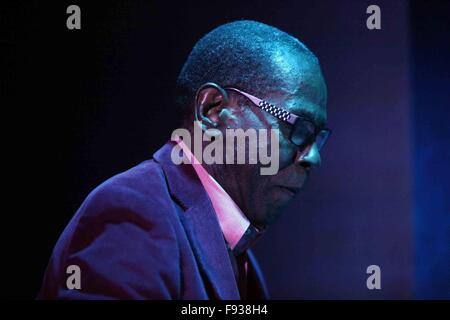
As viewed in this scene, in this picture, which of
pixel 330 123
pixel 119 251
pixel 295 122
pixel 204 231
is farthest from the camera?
pixel 330 123

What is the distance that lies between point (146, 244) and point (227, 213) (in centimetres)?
34

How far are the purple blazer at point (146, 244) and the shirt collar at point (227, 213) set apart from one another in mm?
64

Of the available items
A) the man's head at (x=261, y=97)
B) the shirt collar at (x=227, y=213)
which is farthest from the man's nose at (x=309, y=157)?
the shirt collar at (x=227, y=213)

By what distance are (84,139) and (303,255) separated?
99cm

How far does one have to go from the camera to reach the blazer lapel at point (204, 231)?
1.54m

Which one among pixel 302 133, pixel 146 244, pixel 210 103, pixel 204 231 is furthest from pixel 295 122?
pixel 146 244

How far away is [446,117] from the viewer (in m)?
2.25

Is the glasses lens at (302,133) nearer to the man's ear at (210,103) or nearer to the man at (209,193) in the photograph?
the man at (209,193)

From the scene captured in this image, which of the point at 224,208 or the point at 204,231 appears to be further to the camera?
the point at 224,208

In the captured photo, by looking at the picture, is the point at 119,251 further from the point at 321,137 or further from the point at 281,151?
the point at 321,137

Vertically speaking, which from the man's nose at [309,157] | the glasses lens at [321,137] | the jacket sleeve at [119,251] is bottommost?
the jacket sleeve at [119,251]

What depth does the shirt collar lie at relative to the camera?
1708 mm

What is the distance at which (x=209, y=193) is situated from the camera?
1729 mm

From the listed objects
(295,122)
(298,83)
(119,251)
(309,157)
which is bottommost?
(119,251)
